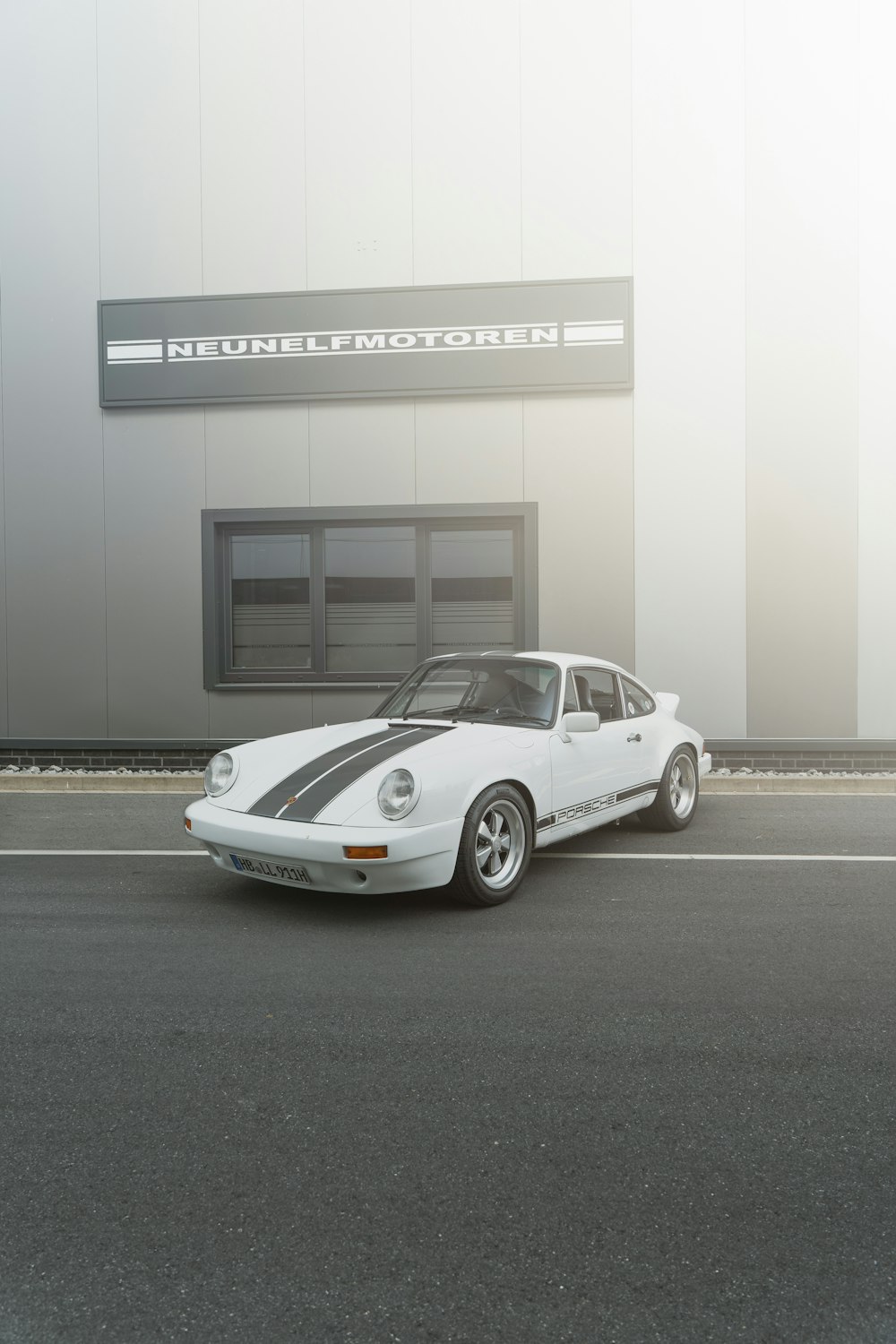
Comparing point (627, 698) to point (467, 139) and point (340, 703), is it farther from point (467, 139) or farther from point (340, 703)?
point (467, 139)

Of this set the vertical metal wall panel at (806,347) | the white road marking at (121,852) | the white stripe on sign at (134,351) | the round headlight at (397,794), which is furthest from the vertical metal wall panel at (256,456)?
the round headlight at (397,794)

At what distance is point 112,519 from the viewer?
406 inches

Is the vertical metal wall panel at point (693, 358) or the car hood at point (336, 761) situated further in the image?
the vertical metal wall panel at point (693, 358)

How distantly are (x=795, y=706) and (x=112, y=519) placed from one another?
7.58 meters

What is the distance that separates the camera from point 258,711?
1020cm

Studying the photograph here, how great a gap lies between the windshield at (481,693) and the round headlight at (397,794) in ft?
3.45

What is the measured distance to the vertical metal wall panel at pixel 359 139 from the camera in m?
10.0

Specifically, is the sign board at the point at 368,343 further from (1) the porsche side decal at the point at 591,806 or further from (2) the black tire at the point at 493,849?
(2) the black tire at the point at 493,849

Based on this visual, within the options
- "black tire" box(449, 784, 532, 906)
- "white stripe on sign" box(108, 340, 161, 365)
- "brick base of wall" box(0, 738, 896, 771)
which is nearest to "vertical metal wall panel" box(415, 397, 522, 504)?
"white stripe on sign" box(108, 340, 161, 365)

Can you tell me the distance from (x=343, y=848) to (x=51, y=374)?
26.8 ft

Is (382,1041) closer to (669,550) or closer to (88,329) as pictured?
(669,550)

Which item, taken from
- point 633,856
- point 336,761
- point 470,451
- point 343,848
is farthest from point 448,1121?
point 470,451

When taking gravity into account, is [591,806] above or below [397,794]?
below

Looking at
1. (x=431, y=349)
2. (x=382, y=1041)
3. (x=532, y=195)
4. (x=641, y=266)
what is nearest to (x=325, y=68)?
(x=532, y=195)
